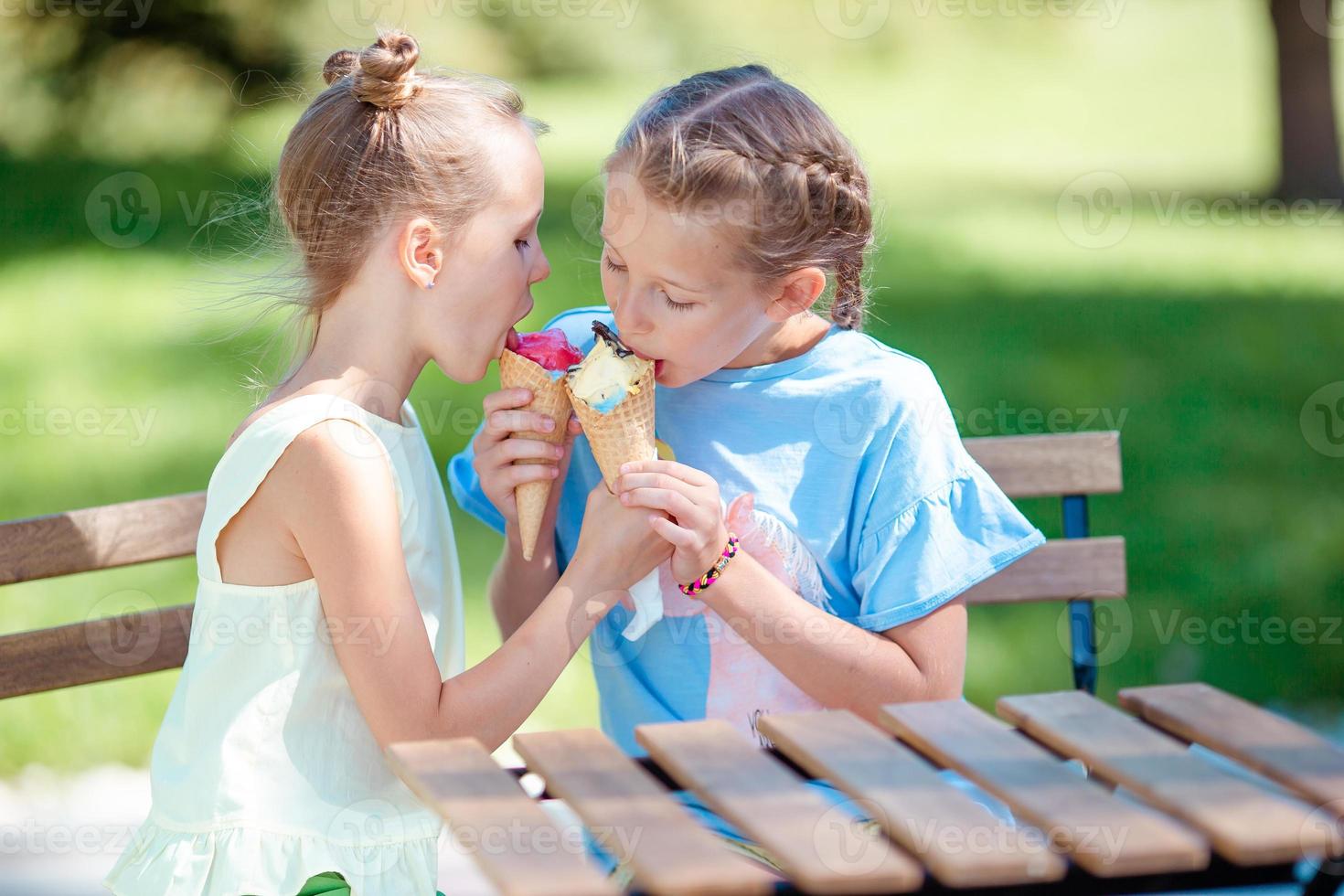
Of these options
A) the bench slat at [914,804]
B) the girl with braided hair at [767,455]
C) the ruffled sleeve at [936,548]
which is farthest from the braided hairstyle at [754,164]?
the bench slat at [914,804]

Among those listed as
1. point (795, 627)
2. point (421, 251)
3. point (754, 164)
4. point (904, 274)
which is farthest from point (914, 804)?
point (904, 274)

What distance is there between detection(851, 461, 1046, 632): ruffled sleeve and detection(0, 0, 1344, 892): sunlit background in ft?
2.67

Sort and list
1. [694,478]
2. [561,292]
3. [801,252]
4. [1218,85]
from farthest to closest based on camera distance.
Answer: [1218,85]
[561,292]
[801,252]
[694,478]

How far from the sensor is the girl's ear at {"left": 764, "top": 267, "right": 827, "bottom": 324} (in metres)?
2.34

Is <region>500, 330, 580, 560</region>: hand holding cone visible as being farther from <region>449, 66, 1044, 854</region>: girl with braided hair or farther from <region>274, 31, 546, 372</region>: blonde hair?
<region>274, 31, 546, 372</region>: blonde hair

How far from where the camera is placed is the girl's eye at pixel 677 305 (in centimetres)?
226

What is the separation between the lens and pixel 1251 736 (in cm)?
188

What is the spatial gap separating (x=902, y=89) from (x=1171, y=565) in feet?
30.7

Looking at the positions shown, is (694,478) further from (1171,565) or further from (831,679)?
(1171,565)

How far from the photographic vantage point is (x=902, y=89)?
43.7 ft

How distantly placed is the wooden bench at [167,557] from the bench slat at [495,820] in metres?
0.89

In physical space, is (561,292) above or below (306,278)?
below

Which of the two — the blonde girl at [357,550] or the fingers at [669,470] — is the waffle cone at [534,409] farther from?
the fingers at [669,470]

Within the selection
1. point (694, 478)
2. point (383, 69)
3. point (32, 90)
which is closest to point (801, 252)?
point (694, 478)
